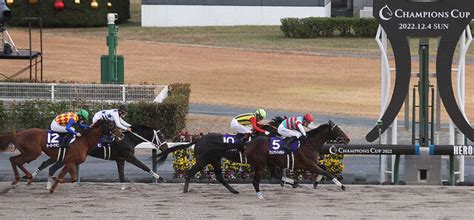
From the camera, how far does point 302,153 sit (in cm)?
2084

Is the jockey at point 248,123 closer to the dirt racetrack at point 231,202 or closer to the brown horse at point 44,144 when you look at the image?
the dirt racetrack at point 231,202

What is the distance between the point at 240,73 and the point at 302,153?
82.6 feet

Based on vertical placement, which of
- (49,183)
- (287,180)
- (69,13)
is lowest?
(49,183)

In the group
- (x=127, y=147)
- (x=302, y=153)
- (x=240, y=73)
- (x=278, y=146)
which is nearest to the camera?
(x=278, y=146)

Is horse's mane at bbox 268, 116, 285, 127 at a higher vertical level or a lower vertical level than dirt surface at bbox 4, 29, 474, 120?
lower

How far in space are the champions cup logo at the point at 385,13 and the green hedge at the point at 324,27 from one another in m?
33.7

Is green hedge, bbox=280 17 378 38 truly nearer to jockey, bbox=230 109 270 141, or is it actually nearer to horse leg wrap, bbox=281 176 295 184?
jockey, bbox=230 109 270 141

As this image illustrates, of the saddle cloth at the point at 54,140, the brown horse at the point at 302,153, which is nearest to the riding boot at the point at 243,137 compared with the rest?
the brown horse at the point at 302,153

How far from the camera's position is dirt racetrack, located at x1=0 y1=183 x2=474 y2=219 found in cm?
1889

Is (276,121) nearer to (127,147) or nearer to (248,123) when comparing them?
(248,123)

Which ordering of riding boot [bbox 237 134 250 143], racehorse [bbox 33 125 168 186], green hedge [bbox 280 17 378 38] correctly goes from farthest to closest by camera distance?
green hedge [bbox 280 17 378 38] → racehorse [bbox 33 125 168 186] → riding boot [bbox 237 134 250 143]

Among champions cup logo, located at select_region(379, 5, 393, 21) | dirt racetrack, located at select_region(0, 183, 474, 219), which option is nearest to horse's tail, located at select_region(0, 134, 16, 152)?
dirt racetrack, located at select_region(0, 183, 474, 219)

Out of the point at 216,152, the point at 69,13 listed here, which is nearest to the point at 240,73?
the point at 69,13

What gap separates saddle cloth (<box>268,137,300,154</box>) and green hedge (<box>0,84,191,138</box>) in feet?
27.8
